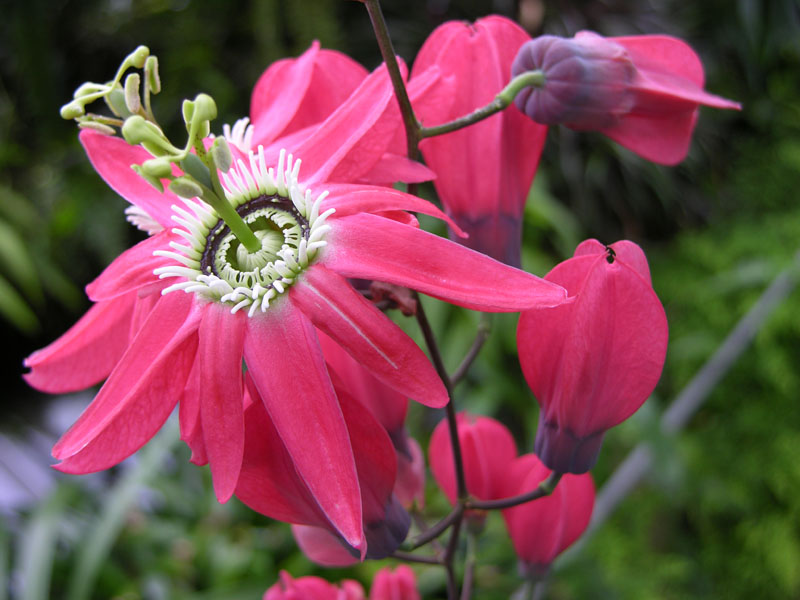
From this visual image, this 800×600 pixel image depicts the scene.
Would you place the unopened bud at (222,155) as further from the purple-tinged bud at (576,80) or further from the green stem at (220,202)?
the purple-tinged bud at (576,80)

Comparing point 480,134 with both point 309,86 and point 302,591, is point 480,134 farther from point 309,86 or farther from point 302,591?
point 302,591

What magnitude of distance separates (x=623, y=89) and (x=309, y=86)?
0.56ft

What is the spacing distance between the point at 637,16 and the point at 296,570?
168 cm

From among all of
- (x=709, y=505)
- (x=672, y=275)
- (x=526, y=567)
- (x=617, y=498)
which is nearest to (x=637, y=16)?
(x=672, y=275)

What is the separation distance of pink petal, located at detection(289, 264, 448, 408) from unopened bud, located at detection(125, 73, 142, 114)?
12cm

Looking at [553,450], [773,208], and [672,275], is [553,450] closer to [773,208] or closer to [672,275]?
[672,275]

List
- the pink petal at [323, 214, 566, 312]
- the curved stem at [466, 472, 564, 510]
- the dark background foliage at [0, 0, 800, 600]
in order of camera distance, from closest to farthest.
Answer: the pink petal at [323, 214, 566, 312] < the curved stem at [466, 472, 564, 510] < the dark background foliage at [0, 0, 800, 600]

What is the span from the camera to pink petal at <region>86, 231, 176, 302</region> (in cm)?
30

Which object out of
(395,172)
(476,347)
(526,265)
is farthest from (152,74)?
(526,265)

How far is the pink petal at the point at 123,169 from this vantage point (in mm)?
333

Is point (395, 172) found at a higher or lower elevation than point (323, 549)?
higher

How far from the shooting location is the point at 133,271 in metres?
0.30

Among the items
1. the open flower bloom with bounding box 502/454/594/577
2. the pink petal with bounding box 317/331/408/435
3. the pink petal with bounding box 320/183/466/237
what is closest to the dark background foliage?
the open flower bloom with bounding box 502/454/594/577

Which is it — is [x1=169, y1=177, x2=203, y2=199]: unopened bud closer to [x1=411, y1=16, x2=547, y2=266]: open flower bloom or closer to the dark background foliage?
[x1=411, y1=16, x2=547, y2=266]: open flower bloom
